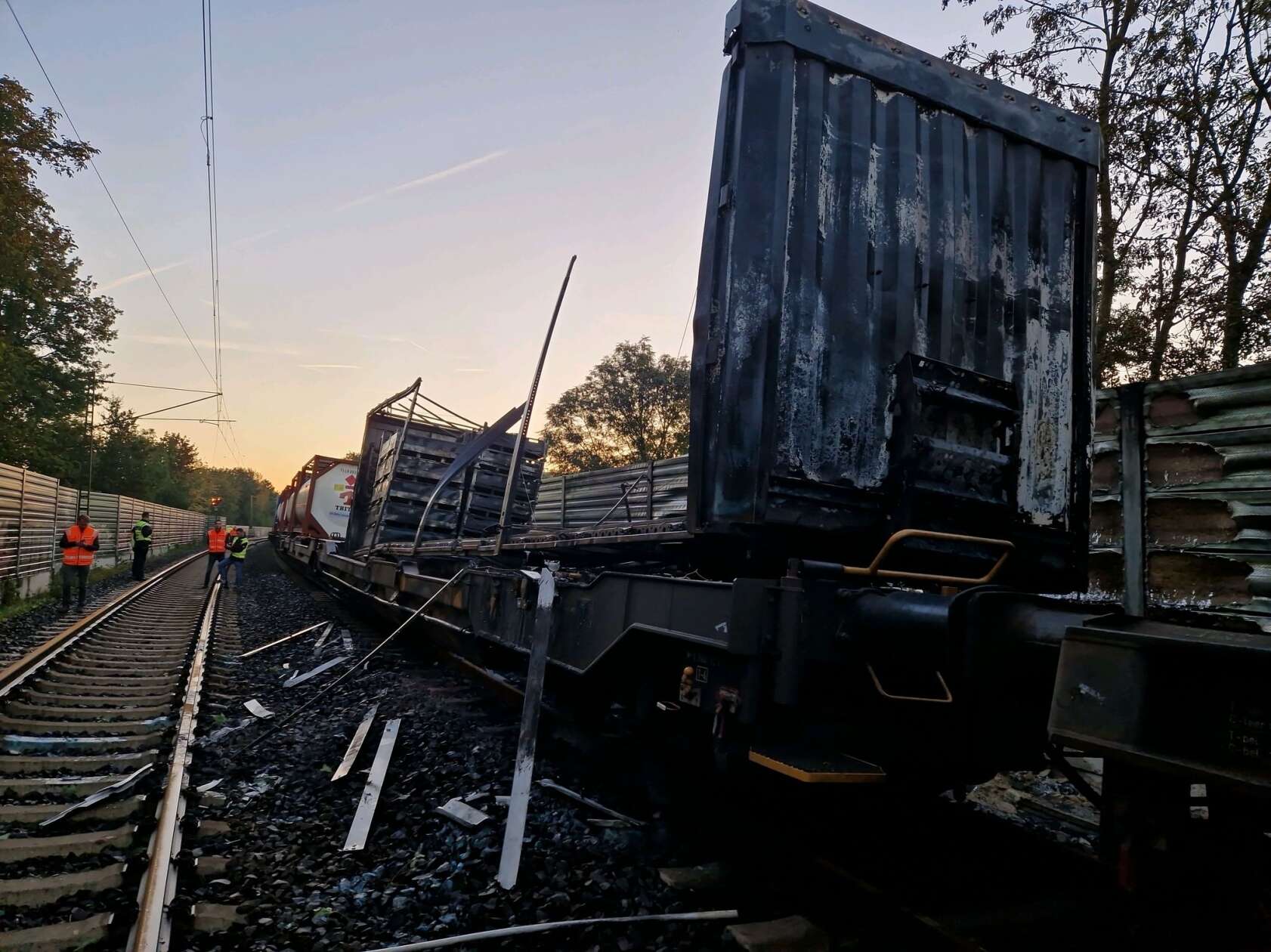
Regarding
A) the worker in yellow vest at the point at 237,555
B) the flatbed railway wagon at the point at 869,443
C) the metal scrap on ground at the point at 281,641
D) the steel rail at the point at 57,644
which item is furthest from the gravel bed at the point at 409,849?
the worker in yellow vest at the point at 237,555

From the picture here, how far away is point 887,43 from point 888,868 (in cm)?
372

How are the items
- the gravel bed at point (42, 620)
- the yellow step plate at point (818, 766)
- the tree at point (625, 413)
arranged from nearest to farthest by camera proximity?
the yellow step plate at point (818, 766) < the gravel bed at point (42, 620) < the tree at point (625, 413)

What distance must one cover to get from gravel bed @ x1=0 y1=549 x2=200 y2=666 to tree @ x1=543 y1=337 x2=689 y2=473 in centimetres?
Result: 1515

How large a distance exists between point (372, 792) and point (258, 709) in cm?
258

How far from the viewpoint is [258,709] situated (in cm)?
609

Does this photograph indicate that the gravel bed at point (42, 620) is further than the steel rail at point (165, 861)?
Yes

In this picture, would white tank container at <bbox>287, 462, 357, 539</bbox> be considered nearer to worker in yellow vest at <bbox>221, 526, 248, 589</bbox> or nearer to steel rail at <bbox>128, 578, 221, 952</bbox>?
worker in yellow vest at <bbox>221, 526, 248, 589</bbox>

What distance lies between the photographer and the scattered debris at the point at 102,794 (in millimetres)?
3648

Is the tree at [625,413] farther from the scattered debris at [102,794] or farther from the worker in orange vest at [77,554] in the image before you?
the scattered debris at [102,794]

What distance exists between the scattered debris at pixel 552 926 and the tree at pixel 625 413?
970 inches

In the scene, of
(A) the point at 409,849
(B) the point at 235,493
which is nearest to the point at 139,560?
(A) the point at 409,849

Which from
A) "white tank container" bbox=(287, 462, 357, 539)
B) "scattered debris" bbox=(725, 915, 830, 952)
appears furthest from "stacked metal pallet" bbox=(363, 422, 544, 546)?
"white tank container" bbox=(287, 462, 357, 539)

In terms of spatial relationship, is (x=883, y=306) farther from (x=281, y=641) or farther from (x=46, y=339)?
(x=46, y=339)

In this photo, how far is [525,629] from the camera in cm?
443
